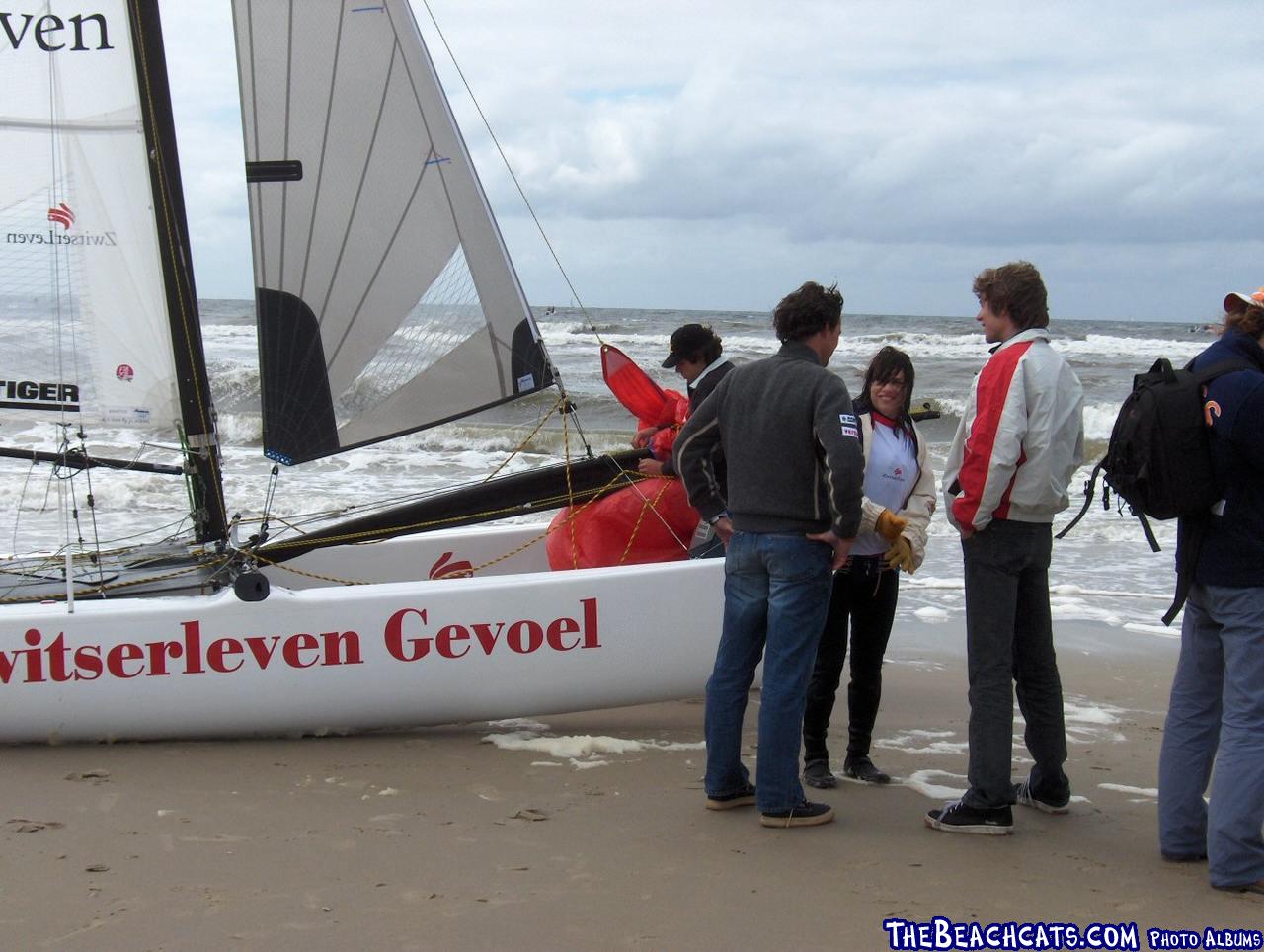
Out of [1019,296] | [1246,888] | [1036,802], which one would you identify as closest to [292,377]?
[1019,296]

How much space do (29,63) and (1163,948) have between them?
4.28m

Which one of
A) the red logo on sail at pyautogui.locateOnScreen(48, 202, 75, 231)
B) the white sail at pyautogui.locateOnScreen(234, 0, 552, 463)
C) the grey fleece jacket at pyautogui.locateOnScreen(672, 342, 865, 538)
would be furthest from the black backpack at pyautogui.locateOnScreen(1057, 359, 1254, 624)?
the red logo on sail at pyautogui.locateOnScreen(48, 202, 75, 231)

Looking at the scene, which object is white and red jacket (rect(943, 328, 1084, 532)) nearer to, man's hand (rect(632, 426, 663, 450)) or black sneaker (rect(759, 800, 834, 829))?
black sneaker (rect(759, 800, 834, 829))

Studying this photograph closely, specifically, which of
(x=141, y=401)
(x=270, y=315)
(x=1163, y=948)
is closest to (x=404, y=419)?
(x=270, y=315)

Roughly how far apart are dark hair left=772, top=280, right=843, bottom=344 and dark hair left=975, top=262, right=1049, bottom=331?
Result: 0.37 m

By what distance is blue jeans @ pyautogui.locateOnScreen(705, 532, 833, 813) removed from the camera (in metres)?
3.15

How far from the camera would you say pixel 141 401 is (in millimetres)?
4629

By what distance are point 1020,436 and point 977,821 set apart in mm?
965

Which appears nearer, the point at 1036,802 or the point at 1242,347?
the point at 1242,347

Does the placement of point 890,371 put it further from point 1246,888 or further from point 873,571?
point 1246,888

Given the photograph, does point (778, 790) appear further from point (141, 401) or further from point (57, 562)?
point (57, 562)

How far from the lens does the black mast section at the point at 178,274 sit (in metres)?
4.47

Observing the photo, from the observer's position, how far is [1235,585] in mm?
2799

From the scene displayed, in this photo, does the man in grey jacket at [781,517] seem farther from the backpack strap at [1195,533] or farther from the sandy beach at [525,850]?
the backpack strap at [1195,533]
